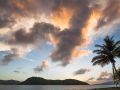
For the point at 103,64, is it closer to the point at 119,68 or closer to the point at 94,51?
the point at 94,51

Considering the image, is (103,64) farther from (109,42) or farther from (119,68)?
(119,68)

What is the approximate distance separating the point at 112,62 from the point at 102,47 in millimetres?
4839

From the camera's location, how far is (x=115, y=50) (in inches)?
2083

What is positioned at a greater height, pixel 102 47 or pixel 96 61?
pixel 102 47

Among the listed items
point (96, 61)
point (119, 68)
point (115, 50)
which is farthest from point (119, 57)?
point (119, 68)

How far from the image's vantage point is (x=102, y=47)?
5359 centimetres

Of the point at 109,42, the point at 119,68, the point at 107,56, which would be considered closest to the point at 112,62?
the point at 107,56

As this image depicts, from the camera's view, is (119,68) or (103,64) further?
(119,68)

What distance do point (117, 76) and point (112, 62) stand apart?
874cm

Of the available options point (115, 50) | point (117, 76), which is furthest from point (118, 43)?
point (117, 76)

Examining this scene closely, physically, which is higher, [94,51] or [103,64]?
[94,51]

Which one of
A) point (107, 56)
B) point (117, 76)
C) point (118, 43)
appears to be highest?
point (118, 43)

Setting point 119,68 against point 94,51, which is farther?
point 119,68

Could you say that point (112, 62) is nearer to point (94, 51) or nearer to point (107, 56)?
point (107, 56)
